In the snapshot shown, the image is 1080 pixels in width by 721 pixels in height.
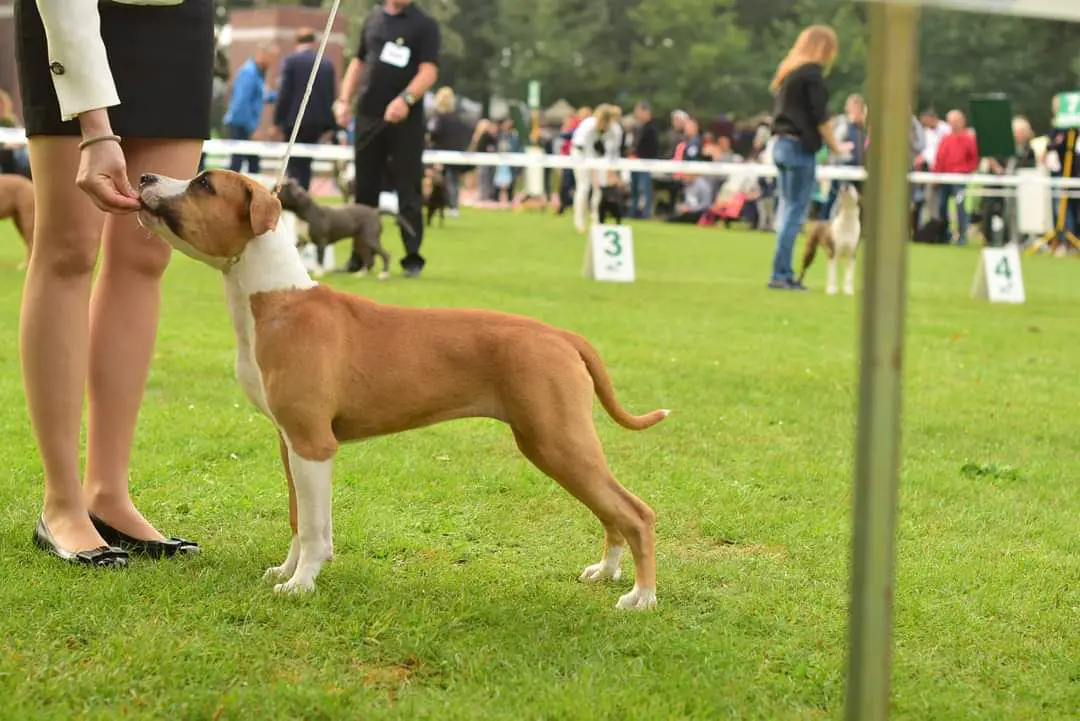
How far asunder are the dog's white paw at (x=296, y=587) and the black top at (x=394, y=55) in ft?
27.1

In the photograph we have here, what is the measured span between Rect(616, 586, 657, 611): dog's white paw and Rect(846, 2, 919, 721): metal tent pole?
151 cm

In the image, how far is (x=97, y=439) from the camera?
3770 mm

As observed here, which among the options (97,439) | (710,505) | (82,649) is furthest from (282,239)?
(710,505)

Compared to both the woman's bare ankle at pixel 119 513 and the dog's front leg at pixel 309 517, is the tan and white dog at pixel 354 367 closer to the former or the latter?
the dog's front leg at pixel 309 517

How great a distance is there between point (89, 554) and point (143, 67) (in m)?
1.34

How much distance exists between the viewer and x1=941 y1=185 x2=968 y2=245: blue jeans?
70.1ft

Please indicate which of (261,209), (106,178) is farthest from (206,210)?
(106,178)

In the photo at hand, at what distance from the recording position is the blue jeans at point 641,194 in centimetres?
2666

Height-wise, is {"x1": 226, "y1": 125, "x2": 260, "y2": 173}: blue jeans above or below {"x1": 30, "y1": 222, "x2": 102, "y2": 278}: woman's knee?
above

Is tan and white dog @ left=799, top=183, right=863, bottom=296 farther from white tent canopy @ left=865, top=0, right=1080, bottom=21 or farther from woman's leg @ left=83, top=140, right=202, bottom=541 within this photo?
white tent canopy @ left=865, top=0, right=1080, bottom=21

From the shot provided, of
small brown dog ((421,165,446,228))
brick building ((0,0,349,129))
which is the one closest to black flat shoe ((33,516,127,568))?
small brown dog ((421,165,446,228))

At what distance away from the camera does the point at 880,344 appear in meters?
1.81

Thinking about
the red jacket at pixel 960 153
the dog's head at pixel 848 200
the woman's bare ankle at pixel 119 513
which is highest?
the red jacket at pixel 960 153

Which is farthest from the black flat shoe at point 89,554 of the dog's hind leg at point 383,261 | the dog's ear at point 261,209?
the dog's hind leg at point 383,261
